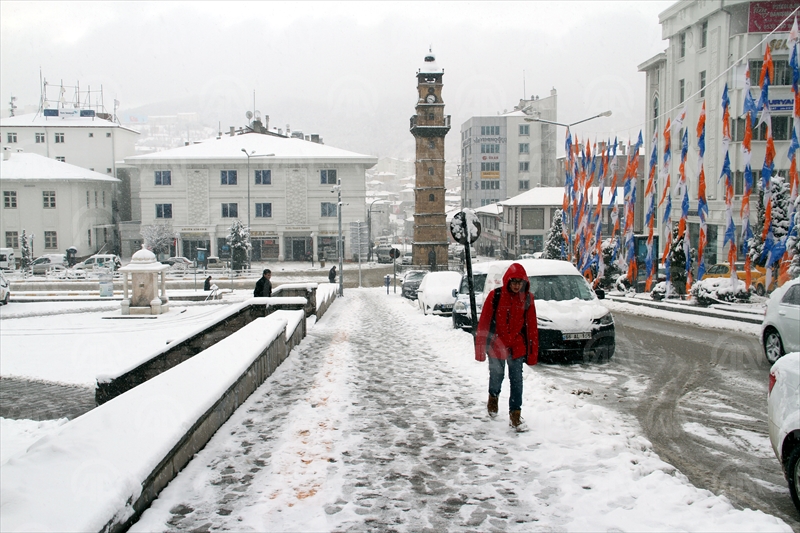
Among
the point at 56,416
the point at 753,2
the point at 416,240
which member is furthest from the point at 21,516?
the point at 416,240

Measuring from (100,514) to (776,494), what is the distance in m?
4.85

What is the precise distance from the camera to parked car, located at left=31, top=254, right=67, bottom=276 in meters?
52.5

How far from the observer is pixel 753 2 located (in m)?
34.0

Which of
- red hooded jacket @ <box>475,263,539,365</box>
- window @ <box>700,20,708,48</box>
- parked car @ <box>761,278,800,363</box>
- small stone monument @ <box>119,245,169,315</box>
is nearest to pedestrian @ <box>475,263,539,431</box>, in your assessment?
red hooded jacket @ <box>475,263,539,365</box>

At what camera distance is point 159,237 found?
204ft

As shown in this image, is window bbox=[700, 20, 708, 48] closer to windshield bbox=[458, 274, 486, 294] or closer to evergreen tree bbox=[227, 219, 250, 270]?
windshield bbox=[458, 274, 486, 294]

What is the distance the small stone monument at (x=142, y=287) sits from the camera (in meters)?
27.2

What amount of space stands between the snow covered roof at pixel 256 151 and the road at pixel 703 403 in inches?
2073

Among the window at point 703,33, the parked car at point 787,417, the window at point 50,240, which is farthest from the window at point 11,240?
the parked car at point 787,417

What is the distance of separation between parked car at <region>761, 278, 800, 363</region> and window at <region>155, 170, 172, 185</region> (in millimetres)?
61222

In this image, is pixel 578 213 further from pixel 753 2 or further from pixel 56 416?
pixel 56 416

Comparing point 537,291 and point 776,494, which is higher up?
point 537,291

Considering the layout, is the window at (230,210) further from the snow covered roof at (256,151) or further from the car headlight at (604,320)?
the car headlight at (604,320)

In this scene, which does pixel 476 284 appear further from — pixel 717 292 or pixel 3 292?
pixel 3 292
